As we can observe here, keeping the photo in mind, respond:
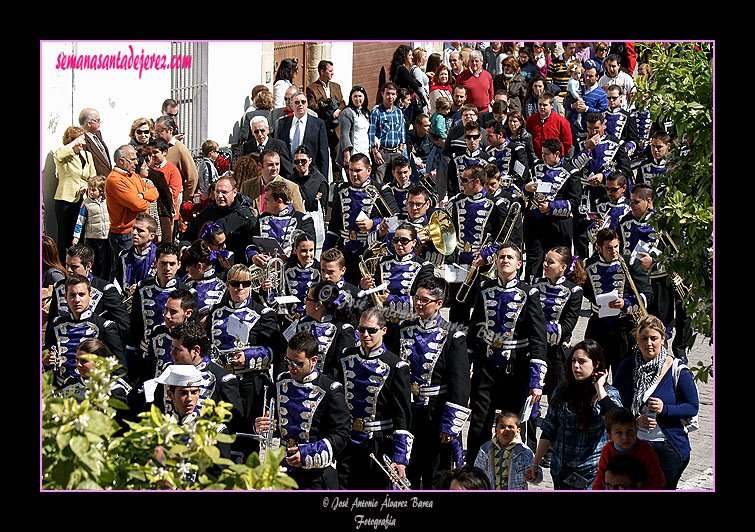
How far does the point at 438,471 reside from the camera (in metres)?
8.93

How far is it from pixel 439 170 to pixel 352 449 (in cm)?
766

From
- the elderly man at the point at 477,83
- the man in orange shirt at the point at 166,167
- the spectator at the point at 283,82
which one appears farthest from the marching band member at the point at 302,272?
the elderly man at the point at 477,83

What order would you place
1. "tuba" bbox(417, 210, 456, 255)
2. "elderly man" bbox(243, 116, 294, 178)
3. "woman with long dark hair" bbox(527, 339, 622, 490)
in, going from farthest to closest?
"elderly man" bbox(243, 116, 294, 178) → "tuba" bbox(417, 210, 456, 255) → "woman with long dark hair" bbox(527, 339, 622, 490)

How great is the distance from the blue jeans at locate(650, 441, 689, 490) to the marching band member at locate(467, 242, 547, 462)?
133cm

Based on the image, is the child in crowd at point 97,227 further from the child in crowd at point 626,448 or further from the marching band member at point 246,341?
the child in crowd at point 626,448

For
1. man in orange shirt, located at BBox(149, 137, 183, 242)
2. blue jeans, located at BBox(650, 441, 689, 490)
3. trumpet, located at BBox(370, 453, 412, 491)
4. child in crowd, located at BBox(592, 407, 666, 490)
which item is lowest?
trumpet, located at BBox(370, 453, 412, 491)

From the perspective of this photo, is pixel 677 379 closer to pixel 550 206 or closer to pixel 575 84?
pixel 550 206

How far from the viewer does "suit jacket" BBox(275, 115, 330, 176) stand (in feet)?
52.4

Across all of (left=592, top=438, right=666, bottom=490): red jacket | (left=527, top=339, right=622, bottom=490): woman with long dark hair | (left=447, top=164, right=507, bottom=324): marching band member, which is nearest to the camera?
(left=592, top=438, right=666, bottom=490): red jacket

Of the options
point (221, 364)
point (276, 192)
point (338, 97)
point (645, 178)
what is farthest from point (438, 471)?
point (338, 97)

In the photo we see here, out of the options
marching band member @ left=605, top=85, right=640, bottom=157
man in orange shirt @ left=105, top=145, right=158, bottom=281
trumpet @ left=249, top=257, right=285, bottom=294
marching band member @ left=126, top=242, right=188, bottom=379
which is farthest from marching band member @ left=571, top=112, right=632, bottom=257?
marching band member @ left=126, top=242, right=188, bottom=379

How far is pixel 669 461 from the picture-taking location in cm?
809

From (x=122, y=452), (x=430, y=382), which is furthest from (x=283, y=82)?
(x=122, y=452)

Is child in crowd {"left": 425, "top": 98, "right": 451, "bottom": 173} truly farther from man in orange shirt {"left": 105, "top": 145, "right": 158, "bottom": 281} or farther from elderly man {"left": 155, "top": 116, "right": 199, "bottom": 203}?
man in orange shirt {"left": 105, "top": 145, "right": 158, "bottom": 281}
